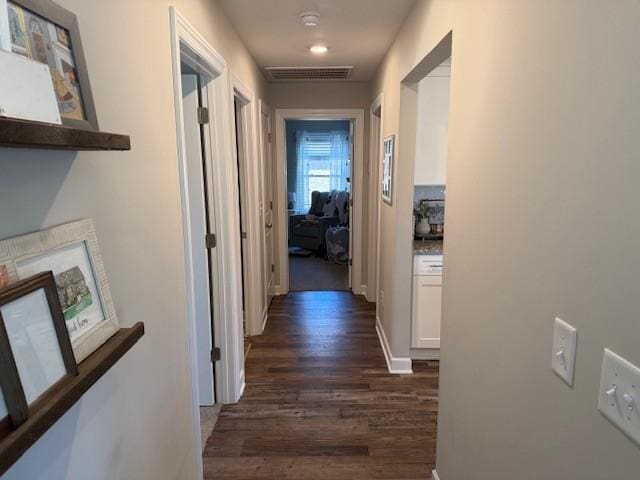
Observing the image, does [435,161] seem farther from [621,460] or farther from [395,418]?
[621,460]

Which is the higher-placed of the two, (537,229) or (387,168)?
(387,168)

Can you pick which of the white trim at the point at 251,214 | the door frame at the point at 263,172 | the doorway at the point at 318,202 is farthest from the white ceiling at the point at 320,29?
the doorway at the point at 318,202

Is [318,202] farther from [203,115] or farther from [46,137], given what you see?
[46,137]

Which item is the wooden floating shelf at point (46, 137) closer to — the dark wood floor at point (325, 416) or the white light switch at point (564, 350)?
the white light switch at point (564, 350)

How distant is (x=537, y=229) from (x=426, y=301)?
229 cm

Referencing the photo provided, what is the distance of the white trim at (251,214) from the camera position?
135 inches

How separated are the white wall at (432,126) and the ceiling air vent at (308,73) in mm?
1072

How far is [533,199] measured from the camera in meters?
1.04

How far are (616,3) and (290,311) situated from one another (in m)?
4.03

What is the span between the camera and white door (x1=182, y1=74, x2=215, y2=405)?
7.96 feet

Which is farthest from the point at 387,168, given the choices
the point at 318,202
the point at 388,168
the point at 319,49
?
the point at 318,202

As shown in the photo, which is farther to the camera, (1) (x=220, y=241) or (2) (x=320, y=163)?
(2) (x=320, y=163)

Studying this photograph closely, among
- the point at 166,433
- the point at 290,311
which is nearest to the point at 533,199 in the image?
the point at 166,433

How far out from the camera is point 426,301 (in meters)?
3.24
